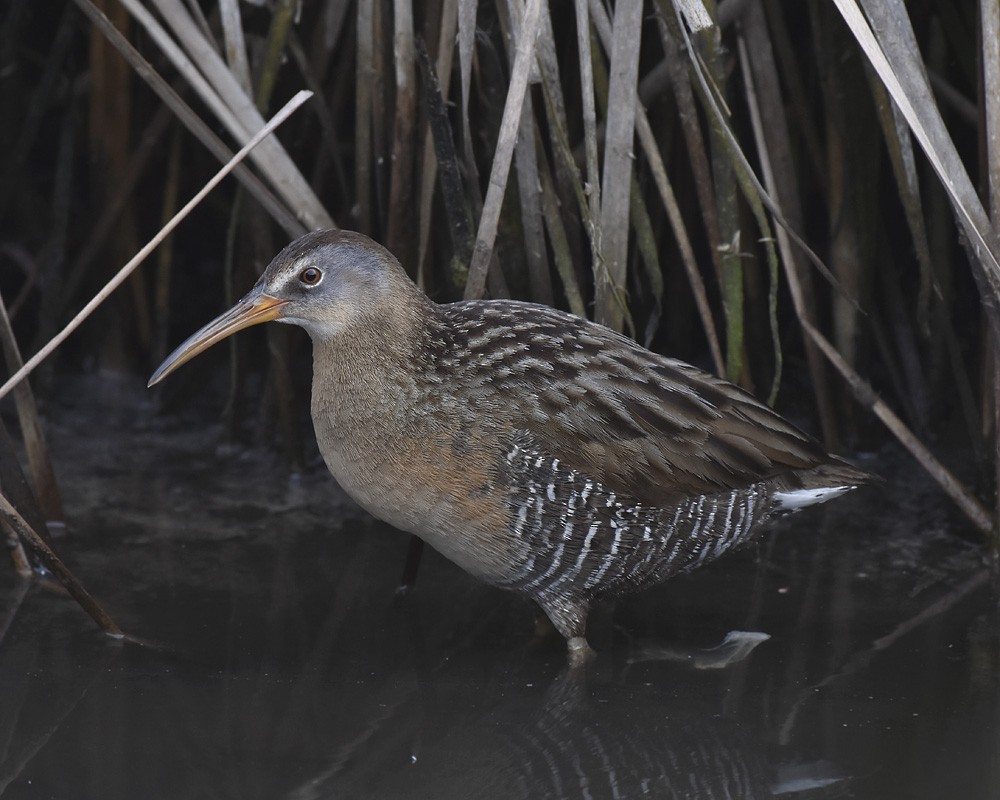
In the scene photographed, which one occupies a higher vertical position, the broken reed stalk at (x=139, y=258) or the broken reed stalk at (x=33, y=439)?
the broken reed stalk at (x=139, y=258)

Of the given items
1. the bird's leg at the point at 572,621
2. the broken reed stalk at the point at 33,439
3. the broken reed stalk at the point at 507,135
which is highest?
the broken reed stalk at the point at 507,135

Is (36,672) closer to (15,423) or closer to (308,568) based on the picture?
(308,568)

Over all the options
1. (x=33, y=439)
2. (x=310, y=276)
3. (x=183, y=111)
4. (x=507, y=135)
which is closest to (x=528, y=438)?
(x=310, y=276)

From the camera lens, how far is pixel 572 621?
10.1 ft

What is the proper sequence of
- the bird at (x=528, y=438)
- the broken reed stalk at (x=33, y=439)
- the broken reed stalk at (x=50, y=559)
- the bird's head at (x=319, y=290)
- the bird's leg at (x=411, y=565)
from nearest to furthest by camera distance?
the broken reed stalk at (x=50, y=559), the bird at (x=528, y=438), the bird's head at (x=319, y=290), the broken reed stalk at (x=33, y=439), the bird's leg at (x=411, y=565)

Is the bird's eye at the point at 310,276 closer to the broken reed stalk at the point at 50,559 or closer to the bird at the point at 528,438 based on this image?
the bird at the point at 528,438

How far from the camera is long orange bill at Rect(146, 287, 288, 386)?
3.06 m

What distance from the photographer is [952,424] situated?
4.15 metres

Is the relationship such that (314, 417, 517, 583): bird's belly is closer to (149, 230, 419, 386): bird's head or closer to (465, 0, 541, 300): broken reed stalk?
(149, 230, 419, 386): bird's head

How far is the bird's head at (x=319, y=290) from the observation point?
3.07 metres

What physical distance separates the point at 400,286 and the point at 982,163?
4.78 ft

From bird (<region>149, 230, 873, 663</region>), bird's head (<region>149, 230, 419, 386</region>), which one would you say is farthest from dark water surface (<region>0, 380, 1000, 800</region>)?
bird's head (<region>149, 230, 419, 386</region>)

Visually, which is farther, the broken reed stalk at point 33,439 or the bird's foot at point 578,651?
the broken reed stalk at point 33,439

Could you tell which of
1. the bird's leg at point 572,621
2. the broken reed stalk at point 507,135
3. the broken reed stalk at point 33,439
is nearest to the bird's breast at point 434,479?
the bird's leg at point 572,621
